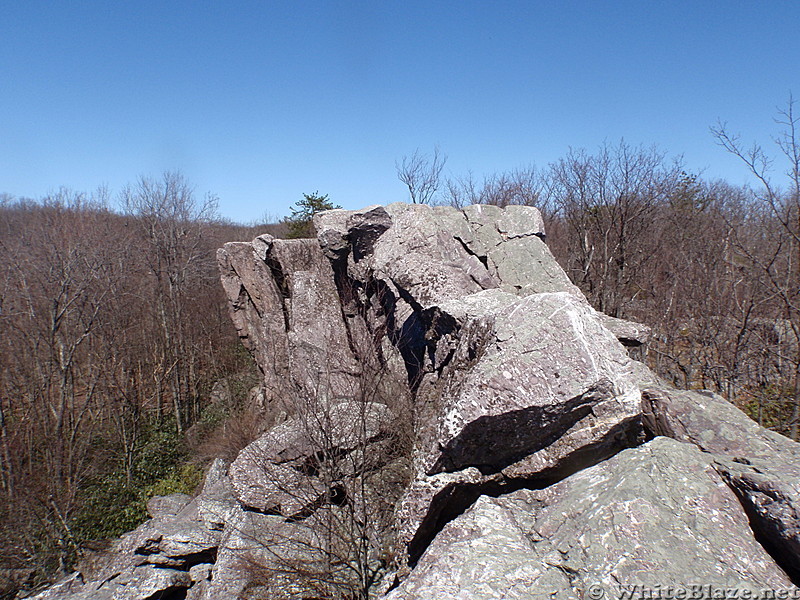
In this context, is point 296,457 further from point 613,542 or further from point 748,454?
point 748,454

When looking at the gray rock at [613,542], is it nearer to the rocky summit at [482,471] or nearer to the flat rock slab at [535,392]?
the rocky summit at [482,471]

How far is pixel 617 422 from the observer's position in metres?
4.35

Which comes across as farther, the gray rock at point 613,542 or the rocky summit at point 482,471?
the rocky summit at point 482,471

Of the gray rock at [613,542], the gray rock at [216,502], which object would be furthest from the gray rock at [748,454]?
the gray rock at [216,502]

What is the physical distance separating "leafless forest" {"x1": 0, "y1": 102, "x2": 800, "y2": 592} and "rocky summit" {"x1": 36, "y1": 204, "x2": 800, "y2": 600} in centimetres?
224

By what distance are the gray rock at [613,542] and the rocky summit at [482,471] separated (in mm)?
14

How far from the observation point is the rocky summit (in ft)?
11.1

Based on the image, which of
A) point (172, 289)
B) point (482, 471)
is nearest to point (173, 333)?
point (172, 289)

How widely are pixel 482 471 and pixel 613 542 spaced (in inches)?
62.0

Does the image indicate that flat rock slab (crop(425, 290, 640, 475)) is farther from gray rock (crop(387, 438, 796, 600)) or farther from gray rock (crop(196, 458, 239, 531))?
gray rock (crop(196, 458, 239, 531))

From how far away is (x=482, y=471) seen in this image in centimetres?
476

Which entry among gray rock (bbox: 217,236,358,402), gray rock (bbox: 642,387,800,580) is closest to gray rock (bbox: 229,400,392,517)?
gray rock (bbox: 217,236,358,402)

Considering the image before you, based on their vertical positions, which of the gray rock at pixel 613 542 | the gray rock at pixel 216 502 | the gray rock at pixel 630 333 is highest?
the gray rock at pixel 630 333

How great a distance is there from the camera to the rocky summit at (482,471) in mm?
3393
